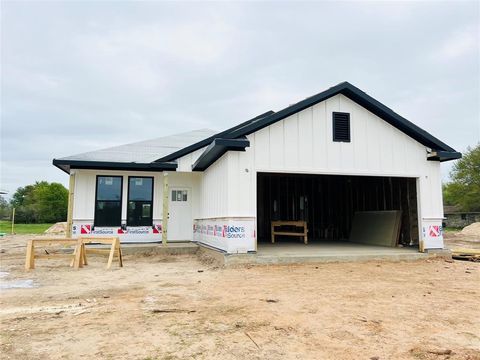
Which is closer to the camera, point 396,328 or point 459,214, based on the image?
point 396,328

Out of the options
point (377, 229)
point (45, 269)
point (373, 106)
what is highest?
point (373, 106)

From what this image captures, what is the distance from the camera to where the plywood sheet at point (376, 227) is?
38.6ft

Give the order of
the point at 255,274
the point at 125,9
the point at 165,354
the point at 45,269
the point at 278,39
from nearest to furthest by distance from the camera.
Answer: the point at 165,354 → the point at 255,274 → the point at 45,269 → the point at 125,9 → the point at 278,39

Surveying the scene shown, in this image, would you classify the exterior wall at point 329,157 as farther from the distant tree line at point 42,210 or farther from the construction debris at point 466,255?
the distant tree line at point 42,210

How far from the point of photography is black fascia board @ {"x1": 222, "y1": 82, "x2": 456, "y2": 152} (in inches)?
373

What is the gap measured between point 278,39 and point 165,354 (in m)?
14.1

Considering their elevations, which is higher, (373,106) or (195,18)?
(195,18)

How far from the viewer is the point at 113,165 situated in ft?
41.6

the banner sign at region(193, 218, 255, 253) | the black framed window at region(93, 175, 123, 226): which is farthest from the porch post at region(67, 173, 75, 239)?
the banner sign at region(193, 218, 255, 253)

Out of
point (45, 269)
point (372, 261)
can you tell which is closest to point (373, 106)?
point (372, 261)

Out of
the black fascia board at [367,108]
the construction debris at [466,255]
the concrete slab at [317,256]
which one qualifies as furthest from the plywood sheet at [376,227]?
the black fascia board at [367,108]

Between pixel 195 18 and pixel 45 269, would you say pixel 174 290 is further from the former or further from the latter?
pixel 195 18

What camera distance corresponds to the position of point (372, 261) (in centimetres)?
938

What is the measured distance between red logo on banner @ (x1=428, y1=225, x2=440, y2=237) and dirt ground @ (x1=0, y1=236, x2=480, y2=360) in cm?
212
